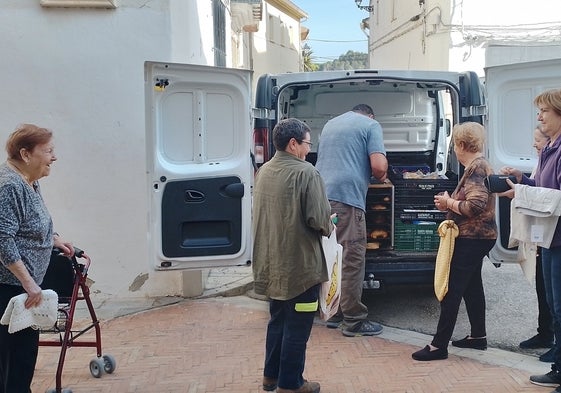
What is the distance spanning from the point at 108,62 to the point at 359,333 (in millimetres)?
3446

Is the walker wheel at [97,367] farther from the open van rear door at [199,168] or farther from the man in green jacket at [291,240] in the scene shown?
the man in green jacket at [291,240]

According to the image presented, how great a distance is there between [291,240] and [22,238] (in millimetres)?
1457

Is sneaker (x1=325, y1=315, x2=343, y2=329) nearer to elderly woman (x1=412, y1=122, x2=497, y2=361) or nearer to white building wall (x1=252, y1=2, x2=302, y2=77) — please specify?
elderly woman (x1=412, y1=122, x2=497, y2=361)

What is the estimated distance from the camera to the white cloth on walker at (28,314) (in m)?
2.93

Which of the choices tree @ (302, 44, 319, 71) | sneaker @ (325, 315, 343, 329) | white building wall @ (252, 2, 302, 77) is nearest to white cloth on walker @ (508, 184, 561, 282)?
sneaker @ (325, 315, 343, 329)

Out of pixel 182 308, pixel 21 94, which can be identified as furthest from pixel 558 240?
pixel 21 94

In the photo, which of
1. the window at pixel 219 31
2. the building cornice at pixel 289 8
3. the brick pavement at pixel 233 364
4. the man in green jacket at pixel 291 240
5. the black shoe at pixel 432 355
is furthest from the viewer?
the building cornice at pixel 289 8

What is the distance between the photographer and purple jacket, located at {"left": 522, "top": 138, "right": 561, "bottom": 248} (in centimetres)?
342

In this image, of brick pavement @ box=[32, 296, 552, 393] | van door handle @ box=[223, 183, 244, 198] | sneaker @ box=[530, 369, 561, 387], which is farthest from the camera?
van door handle @ box=[223, 183, 244, 198]

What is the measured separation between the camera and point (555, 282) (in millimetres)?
3443

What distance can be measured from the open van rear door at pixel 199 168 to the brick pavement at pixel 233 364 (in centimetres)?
67

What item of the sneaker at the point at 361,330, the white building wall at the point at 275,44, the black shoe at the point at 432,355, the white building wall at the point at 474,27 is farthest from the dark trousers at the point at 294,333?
the white building wall at the point at 275,44

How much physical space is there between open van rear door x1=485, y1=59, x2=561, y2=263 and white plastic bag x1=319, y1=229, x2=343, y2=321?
61.0 inches

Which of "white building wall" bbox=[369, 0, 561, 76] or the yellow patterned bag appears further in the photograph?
"white building wall" bbox=[369, 0, 561, 76]
